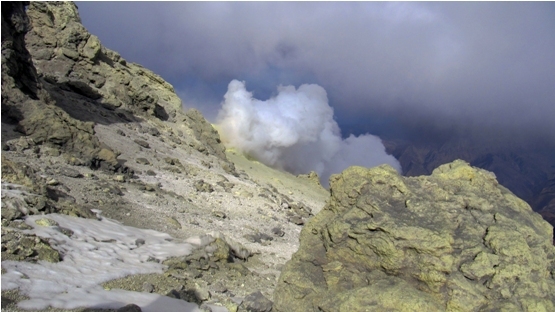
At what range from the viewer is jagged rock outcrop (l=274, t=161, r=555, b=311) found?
5.14 m

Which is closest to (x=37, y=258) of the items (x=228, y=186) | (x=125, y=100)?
(x=228, y=186)

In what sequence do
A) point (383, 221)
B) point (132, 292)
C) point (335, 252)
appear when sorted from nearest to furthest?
1. point (383, 221)
2. point (335, 252)
3. point (132, 292)

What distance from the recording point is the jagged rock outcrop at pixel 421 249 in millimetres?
5141

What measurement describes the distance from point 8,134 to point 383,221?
46.5 feet

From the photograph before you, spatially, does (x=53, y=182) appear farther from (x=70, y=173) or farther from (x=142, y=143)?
(x=142, y=143)

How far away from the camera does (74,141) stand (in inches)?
647

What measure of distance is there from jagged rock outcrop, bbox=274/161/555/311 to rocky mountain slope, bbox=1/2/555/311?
0.8 inches

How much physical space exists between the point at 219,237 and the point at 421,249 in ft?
21.5

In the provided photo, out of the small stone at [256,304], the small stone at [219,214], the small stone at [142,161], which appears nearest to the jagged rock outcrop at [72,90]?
the small stone at [142,161]

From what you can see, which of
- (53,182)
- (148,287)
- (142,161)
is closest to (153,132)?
(142,161)

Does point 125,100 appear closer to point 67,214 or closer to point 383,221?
point 67,214

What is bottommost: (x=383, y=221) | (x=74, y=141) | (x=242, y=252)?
(x=242, y=252)

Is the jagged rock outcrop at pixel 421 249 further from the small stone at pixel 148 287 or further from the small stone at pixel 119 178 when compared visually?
the small stone at pixel 119 178

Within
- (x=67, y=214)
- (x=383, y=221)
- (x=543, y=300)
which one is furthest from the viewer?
(x=67, y=214)
